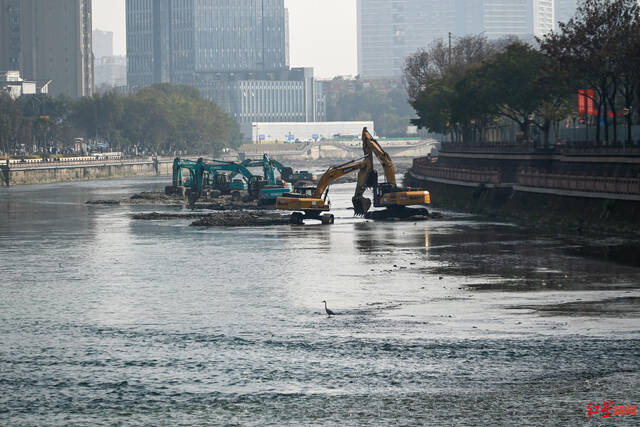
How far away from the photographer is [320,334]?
40938 mm

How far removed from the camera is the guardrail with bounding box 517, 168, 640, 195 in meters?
73.7

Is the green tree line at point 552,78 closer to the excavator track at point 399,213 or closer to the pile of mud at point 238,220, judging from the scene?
the excavator track at point 399,213

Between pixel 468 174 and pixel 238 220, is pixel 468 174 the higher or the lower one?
the higher one

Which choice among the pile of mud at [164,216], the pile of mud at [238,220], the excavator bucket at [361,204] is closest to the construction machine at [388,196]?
the excavator bucket at [361,204]

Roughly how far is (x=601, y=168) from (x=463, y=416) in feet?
213

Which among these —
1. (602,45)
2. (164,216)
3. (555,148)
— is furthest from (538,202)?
(164,216)

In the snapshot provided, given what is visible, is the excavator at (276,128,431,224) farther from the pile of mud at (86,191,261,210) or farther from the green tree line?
the pile of mud at (86,191,261,210)

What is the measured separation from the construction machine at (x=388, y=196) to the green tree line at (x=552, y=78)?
1882cm

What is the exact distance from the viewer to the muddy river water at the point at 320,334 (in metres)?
31.3

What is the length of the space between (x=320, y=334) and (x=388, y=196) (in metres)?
55.0

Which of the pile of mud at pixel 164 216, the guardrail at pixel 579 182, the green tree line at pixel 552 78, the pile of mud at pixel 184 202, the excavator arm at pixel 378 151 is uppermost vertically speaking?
the green tree line at pixel 552 78

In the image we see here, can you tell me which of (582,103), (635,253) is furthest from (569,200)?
(582,103)

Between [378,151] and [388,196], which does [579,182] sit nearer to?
[378,151]

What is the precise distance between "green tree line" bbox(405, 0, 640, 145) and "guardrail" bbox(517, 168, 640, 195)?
996 cm
